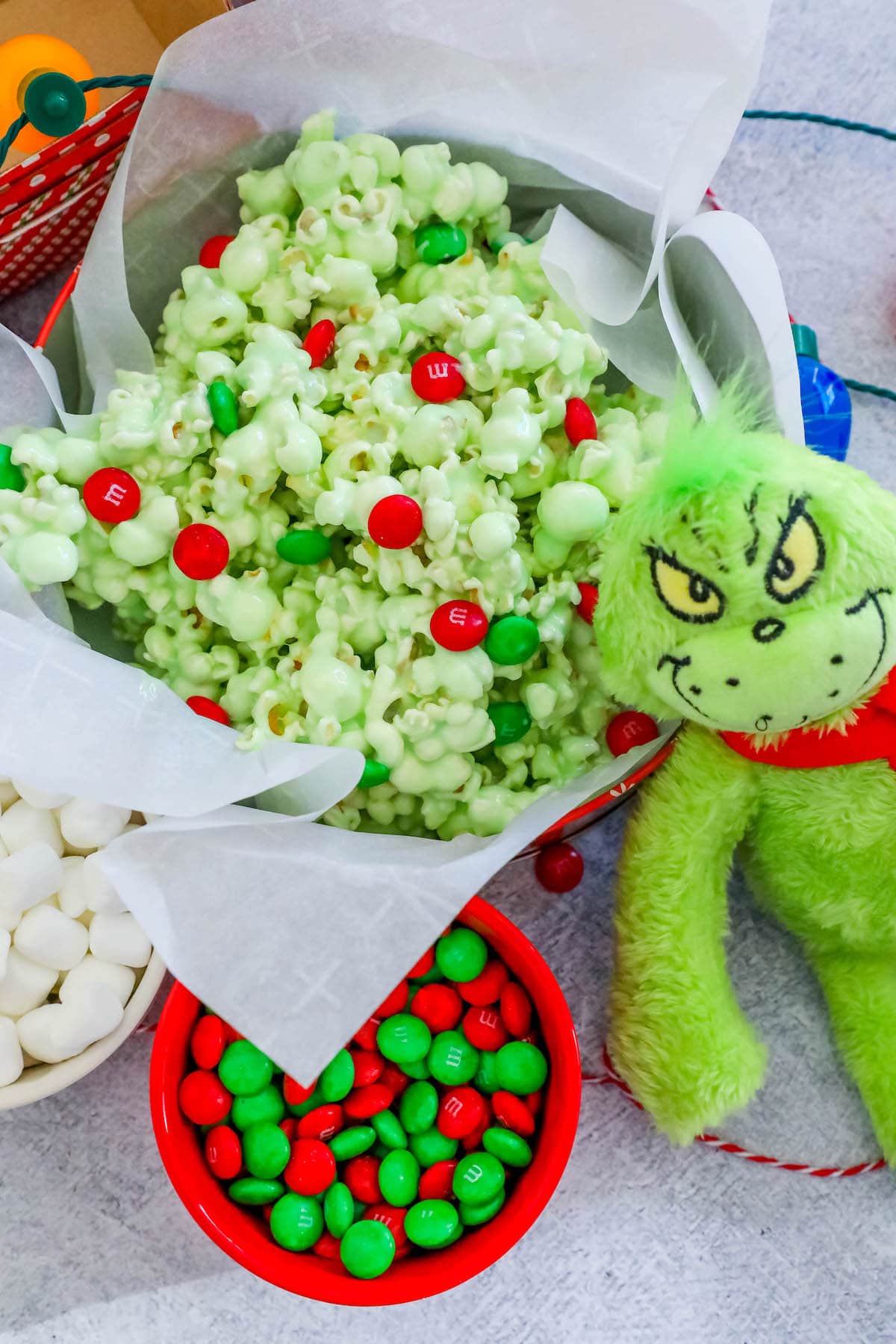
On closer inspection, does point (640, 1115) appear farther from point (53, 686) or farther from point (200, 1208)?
point (53, 686)

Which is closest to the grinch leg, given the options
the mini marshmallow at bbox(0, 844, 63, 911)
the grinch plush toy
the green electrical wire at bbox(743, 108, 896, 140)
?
the grinch plush toy

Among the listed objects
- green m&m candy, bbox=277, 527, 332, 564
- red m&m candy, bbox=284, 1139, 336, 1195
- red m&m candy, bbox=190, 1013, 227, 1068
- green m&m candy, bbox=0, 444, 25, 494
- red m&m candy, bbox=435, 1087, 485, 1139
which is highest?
green m&m candy, bbox=0, 444, 25, 494

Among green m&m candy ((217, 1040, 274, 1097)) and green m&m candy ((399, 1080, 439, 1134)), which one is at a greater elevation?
green m&m candy ((217, 1040, 274, 1097))

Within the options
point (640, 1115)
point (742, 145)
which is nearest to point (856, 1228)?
point (640, 1115)

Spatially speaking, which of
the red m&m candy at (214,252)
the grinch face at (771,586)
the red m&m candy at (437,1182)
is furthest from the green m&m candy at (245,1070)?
the red m&m candy at (214,252)

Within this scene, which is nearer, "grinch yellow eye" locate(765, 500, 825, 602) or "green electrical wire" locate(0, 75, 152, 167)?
"grinch yellow eye" locate(765, 500, 825, 602)

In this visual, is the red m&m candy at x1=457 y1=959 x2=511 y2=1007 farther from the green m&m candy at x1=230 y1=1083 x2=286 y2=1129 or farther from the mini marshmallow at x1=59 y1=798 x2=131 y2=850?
the mini marshmallow at x1=59 y1=798 x2=131 y2=850

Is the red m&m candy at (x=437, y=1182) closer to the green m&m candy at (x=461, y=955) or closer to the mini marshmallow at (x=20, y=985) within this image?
the green m&m candy at (x=461, y=955)
